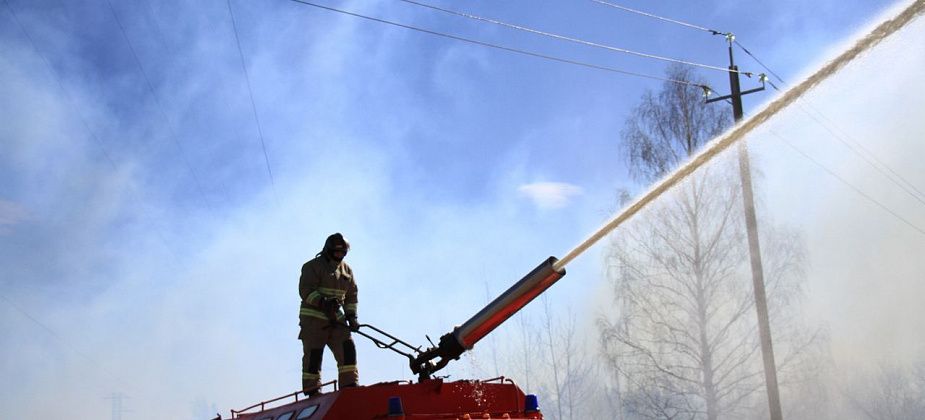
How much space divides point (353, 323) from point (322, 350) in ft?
2.30

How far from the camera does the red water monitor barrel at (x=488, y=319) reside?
14.8 metres

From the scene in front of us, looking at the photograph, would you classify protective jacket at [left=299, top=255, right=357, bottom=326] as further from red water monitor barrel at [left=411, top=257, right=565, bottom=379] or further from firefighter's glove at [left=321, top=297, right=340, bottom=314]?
red water monitor barrel at [left=411, top=257, right=565, bottom=379]

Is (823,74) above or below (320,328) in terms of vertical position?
above

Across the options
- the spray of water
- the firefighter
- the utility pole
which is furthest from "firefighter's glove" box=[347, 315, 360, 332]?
the utility pole

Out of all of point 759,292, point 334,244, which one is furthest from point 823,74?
point 759,292

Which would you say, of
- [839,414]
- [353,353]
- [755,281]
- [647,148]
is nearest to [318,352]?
[353,353]

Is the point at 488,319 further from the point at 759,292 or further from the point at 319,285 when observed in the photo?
the point at 759,292

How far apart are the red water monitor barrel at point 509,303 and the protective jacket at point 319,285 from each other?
2652 mm

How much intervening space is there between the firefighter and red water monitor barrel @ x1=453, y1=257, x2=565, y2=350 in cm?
237

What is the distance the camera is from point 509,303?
14922 mm

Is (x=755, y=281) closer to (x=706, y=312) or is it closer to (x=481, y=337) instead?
(x=706, y=312)

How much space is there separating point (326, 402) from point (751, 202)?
18186 millimetres

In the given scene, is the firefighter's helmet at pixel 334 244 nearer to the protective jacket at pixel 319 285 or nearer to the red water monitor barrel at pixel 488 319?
the protective jacket at pixel 319 285

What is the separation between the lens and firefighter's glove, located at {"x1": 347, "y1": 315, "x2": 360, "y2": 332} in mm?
16781
